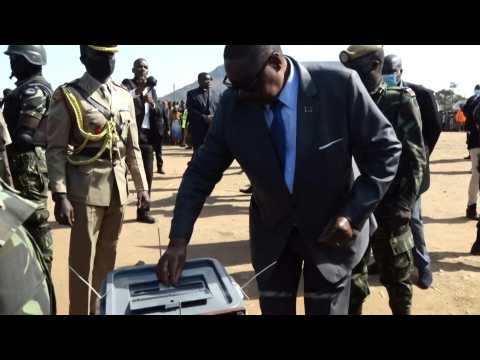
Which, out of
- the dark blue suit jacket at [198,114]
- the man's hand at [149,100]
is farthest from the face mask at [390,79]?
the man's hand at [149,100]

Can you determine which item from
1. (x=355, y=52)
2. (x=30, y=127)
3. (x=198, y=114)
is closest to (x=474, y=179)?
(x=198, y=114)

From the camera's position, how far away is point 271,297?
2.43 meters

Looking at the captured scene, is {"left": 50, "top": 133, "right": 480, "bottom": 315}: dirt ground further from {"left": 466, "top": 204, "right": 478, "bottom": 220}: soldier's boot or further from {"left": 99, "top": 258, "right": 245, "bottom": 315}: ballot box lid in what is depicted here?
{"left": 99, "top": 258, "right": 245, "bottom": 315}: ballot box lid

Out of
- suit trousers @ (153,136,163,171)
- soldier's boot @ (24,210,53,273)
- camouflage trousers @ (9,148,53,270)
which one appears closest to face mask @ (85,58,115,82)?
camouflage trousers @ (9,148,53,270)

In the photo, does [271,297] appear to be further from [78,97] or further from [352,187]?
[78,97]

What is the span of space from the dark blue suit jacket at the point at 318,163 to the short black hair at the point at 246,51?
0.26m

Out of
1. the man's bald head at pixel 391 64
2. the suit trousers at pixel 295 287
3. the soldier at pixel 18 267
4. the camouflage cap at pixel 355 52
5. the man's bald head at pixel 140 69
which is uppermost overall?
the camouflage cap at pixel 355 52

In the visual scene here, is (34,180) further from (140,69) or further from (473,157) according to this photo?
(473,157)

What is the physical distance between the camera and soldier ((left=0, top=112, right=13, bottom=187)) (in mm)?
3523

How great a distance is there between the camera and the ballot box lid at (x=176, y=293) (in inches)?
62.7

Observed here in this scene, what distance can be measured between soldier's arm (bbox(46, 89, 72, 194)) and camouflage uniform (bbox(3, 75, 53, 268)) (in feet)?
1.42

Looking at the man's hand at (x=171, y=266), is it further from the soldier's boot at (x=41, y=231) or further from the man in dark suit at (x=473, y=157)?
the man in dark suit at (x=473, y=157)

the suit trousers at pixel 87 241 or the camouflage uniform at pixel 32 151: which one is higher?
the camouflage uniform at pixel 32 151
